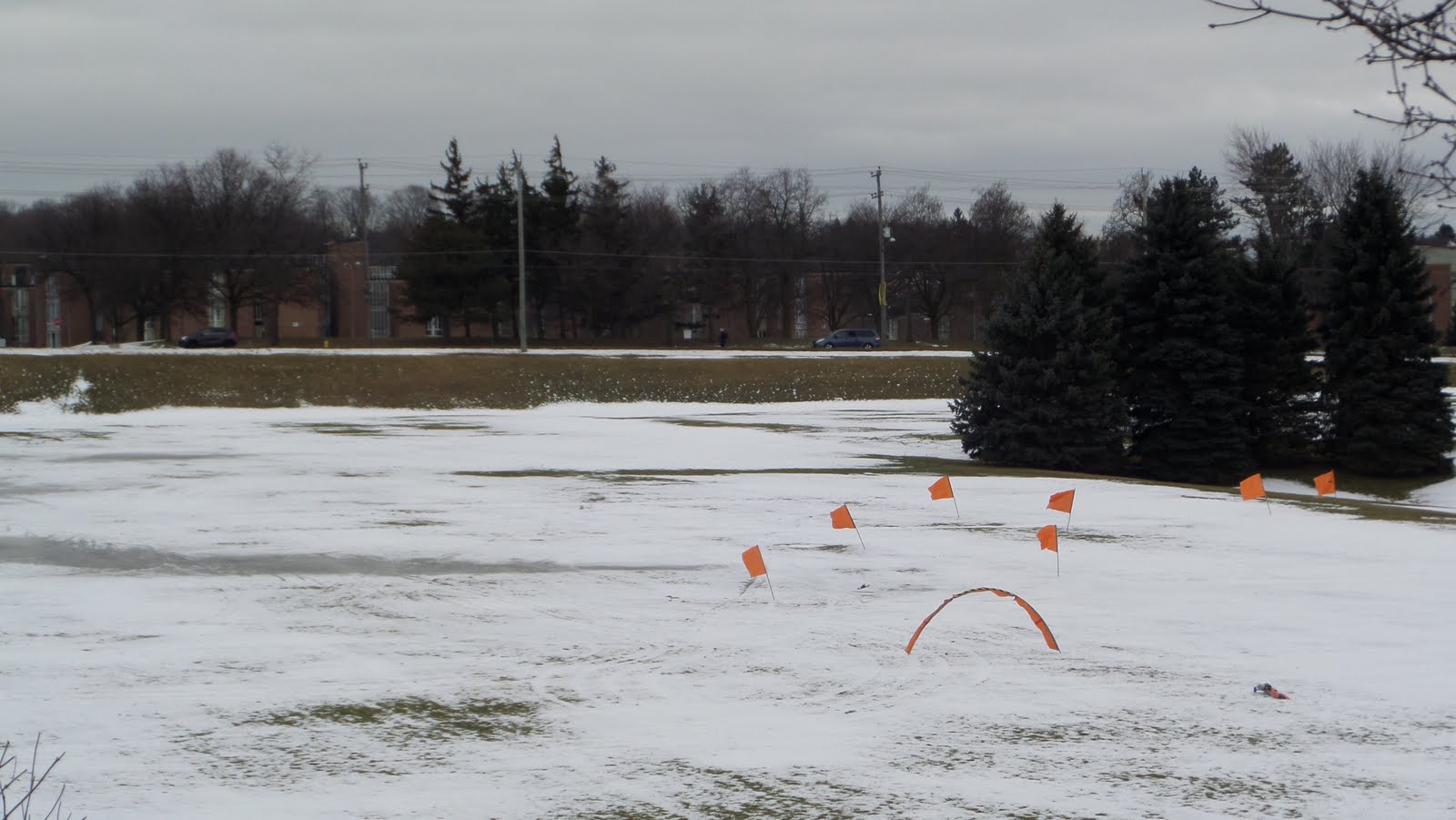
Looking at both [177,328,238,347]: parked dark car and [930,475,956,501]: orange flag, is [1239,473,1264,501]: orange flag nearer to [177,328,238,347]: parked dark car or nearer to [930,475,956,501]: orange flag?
[930,475,956,501]: orange flag

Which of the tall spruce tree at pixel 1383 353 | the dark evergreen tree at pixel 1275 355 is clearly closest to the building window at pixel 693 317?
the dark evergreen tree at pixel 1275 355

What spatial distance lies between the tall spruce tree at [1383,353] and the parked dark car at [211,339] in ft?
170

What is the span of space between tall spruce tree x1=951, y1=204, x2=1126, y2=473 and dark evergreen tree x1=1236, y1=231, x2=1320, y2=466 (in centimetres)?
623

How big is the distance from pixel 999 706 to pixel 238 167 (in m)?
87.8

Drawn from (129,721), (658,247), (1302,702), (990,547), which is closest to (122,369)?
(990,547)

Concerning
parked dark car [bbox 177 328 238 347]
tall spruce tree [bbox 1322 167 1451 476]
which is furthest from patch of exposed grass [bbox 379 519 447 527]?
parked dark car [bbox 177 328 238 347]

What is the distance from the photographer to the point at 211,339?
69.6 m

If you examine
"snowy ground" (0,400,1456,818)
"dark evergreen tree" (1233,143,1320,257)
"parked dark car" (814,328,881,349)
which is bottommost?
"snowy ground" (0,400,1456,818)

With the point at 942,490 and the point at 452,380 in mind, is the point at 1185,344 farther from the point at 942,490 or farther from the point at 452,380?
the point at 452,380

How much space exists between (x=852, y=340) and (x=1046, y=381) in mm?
41947

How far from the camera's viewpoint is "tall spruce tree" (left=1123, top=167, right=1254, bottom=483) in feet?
115

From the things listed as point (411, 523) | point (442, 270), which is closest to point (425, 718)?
point (411, 523)

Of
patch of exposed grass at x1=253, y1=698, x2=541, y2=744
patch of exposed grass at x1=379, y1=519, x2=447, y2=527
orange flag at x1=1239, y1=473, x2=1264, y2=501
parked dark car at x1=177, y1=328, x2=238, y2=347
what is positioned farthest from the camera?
parked dark car at x1=177, y1=328, x2=238, y2=347

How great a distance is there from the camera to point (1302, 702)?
905 centimetres
